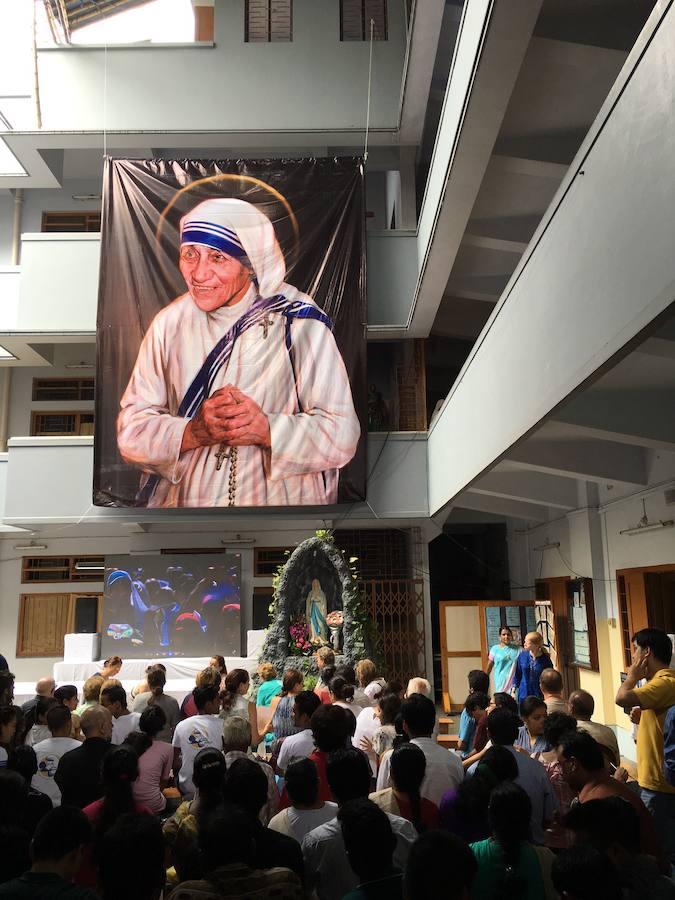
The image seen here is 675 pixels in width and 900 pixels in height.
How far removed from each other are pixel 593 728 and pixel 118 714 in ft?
9.58

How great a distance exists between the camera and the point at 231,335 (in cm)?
1081

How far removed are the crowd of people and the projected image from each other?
771 centimetres

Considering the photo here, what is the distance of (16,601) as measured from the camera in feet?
45.7

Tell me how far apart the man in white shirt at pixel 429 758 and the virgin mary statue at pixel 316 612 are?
6322 millimetres

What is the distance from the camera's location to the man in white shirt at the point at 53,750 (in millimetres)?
4117

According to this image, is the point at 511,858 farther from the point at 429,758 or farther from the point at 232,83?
the point at 232,83

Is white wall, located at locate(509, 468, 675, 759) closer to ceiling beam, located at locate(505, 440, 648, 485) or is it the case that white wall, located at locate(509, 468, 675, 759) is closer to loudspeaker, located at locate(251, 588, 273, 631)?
ceiling beam, located at locate(505, 440, 648, 485)

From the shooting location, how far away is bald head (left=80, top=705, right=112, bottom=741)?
4.07m

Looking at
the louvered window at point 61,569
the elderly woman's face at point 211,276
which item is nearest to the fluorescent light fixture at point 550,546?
the elderly woman's face at point 211,276

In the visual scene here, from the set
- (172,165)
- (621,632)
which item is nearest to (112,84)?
(172,165)

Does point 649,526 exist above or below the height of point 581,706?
above

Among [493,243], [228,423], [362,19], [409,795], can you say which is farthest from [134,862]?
[362,19]

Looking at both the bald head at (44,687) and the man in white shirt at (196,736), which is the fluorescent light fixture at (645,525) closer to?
the man in white shirt at (196,736)

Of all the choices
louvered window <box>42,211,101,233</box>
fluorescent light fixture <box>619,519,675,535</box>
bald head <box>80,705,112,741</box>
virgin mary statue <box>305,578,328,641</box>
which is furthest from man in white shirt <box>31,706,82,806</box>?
louvered window <box>42,211,101,233</box>
